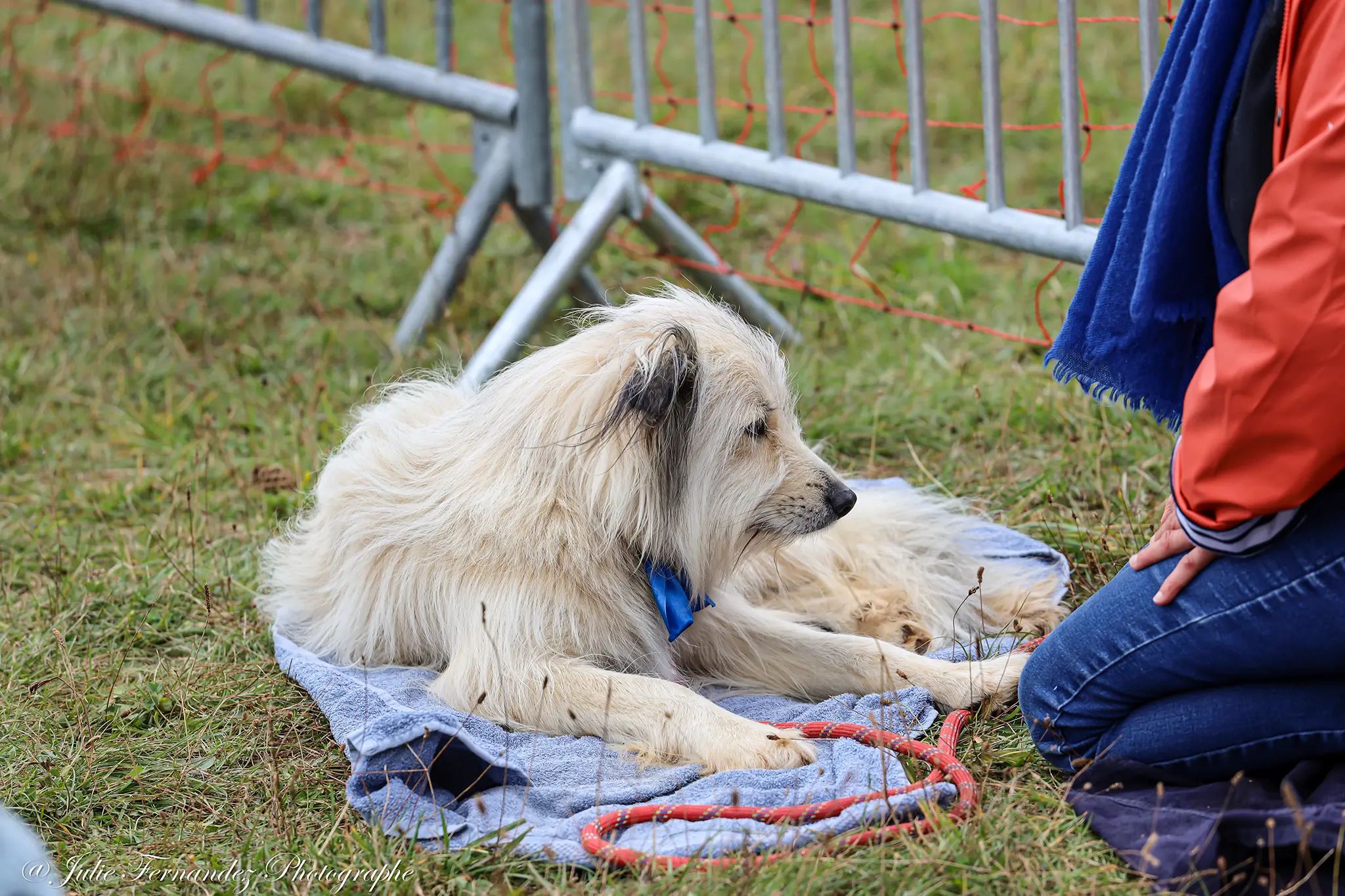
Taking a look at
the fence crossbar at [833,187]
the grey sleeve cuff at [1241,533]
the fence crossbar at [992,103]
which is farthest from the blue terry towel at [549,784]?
the fence crossbar at [992,103]

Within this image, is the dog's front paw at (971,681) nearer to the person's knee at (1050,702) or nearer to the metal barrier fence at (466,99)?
the person's knee at (1050,702)

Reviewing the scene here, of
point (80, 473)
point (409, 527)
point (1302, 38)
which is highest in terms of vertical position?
point (1302, 38)

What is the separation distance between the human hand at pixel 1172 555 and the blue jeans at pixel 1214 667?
2cm

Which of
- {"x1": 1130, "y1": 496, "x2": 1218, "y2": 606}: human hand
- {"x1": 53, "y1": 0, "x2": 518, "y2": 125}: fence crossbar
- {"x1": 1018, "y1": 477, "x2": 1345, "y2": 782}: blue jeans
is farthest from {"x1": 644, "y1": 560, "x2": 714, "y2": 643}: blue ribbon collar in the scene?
{"x1": 53, "y1": 0, "x2": 518, "y2": 125}: fence crossbar

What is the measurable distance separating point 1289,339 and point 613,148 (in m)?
3.30

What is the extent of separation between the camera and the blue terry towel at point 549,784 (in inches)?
101

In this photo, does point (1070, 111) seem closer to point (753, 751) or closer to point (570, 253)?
point (570, 253)

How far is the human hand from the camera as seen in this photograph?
8.09 feet

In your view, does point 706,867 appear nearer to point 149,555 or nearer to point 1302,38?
point 1302,38

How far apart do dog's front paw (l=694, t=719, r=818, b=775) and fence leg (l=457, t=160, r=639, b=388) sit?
2371mm

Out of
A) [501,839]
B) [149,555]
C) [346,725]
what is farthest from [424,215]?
[501,839]

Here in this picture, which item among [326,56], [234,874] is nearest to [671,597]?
[234,874]

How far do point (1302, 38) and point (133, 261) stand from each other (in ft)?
18.0

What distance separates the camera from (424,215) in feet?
23.3
